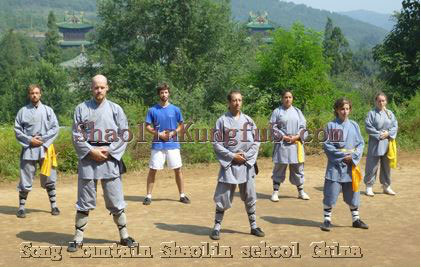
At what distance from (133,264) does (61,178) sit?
21.1ft

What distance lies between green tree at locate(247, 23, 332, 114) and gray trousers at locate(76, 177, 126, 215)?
18.0m

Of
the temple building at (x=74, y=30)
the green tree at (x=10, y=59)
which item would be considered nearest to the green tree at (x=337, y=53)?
the green tree at (x=10, y=59)

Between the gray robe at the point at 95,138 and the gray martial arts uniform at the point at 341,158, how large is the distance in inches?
118

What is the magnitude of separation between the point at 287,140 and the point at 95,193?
3961mm

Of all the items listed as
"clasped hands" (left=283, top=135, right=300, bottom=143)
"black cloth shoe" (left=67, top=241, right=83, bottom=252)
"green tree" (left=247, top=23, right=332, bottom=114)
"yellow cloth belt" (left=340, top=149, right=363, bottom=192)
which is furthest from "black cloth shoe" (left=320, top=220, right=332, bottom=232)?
"green tree" (left=247, top=23, right=332, bottom=114)

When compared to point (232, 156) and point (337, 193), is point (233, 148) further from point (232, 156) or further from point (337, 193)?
point (337, 193)

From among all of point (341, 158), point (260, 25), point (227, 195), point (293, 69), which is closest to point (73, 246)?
point (227, 195)

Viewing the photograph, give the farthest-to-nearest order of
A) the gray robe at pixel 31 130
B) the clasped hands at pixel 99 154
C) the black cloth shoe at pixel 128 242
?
1. the gray robe at pixel 31 130
2. the black cloth shoe at pixel 128 242
3. the clasped hands at pixel 99 154

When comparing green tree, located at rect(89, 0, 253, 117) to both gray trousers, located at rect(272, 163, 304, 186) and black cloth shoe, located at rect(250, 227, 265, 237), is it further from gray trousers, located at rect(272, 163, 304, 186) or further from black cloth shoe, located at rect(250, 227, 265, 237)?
black cloth shoe, located at rect(250, 227, 265, 237)

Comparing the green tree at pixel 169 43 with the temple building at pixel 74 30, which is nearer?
the green tree at pixel 169 43

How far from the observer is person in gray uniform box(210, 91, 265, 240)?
7.17 m

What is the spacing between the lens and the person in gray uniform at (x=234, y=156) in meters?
7.17

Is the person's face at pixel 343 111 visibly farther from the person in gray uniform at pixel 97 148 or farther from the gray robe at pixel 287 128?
the person in gray uniform at pixel 97 148

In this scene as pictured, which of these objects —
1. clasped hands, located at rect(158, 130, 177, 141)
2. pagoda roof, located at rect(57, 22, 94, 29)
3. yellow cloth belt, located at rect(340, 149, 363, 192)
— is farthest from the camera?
pagoda roof, located at rect(57, 22, 94, 29)
